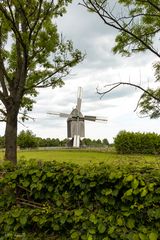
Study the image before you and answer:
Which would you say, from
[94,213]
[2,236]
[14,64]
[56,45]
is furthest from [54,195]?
[14,64]

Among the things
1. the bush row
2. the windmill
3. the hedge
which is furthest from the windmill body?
the hedge

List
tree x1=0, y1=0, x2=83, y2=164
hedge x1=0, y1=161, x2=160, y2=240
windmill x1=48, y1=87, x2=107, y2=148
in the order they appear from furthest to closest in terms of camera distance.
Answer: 1. windmill x1=48, y1=87, x2=107, y2=148
2. tree x1=0, y1=0, x2=83, y2=164
3. hedge x1=0, y1=161, x2=160, y2=240

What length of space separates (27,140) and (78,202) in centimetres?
5925

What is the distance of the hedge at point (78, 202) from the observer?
14.1 ft

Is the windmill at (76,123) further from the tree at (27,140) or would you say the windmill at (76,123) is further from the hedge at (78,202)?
the hedge at (78,202)

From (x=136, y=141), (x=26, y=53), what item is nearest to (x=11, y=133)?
(x=26, y=53)

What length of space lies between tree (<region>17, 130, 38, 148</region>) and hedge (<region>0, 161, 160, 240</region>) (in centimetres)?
5757

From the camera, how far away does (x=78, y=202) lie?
492cm

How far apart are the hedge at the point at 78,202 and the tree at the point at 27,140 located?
189 feet

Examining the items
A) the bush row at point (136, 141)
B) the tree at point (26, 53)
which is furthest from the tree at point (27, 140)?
the tree at point (26, 53)

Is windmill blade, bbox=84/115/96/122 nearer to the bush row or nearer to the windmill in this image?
the windmill

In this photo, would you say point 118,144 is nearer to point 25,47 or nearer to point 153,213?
point 25,47

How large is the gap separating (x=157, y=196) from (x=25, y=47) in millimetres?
6255

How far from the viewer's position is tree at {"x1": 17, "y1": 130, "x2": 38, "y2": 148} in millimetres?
62275
